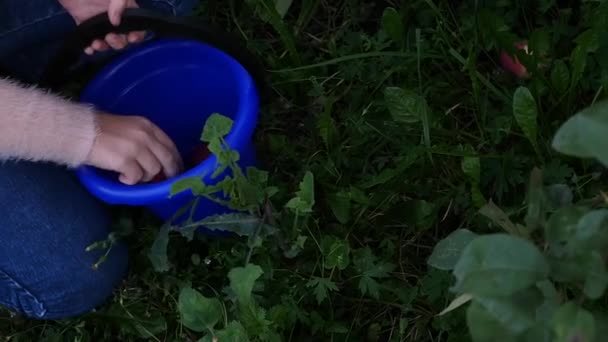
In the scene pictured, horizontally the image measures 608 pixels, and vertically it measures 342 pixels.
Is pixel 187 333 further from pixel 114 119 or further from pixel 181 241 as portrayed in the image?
pixel 114 119

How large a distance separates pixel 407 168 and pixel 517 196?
164 mm

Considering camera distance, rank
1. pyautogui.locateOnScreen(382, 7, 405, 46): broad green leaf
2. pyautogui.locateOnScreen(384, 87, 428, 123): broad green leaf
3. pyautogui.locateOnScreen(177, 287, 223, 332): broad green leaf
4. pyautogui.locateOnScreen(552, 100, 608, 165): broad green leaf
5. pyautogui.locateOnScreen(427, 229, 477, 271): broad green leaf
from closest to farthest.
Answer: pyautogui.locateOnScreen(552, 100, 608, 165): broad green leaf < pyautogui.locateOnScreen(427, 229, 477, 271): broad green leaf < pyautogui.locateOnScreen(177, 287, 223, 332): broad green leaf < pyautogui.locateOnScreen(384, 87, 428, 123): broad green leaf < pyautogui.locateOnScreen(382, 7, 405, 46): broad green leaf

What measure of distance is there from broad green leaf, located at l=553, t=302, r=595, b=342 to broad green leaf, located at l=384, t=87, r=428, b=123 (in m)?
0.60

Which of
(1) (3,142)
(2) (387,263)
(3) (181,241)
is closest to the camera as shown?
(1) (3,142)

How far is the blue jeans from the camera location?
120cm

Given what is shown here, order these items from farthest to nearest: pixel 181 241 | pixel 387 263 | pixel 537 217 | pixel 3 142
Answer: pixel 181 241 < pixel 387 263 < pixel 3 142 < pixel 537 217

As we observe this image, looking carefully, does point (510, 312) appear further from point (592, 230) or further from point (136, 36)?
point (136, 36)

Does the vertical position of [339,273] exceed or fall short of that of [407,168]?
it falls short

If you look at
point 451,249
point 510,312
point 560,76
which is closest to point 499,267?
point 510,312

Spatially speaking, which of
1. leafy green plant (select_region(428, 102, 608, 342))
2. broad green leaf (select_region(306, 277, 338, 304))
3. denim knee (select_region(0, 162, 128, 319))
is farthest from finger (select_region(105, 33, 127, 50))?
leafy green plant (select_region(428, 102, 608, 342))

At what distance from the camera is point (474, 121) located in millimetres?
1312

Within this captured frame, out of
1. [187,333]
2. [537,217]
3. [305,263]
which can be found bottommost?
[187,333]

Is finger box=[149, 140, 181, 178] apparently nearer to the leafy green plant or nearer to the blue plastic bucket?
the blue plastic bucket

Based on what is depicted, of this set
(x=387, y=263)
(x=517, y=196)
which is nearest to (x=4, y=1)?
(x=387, y=263)
